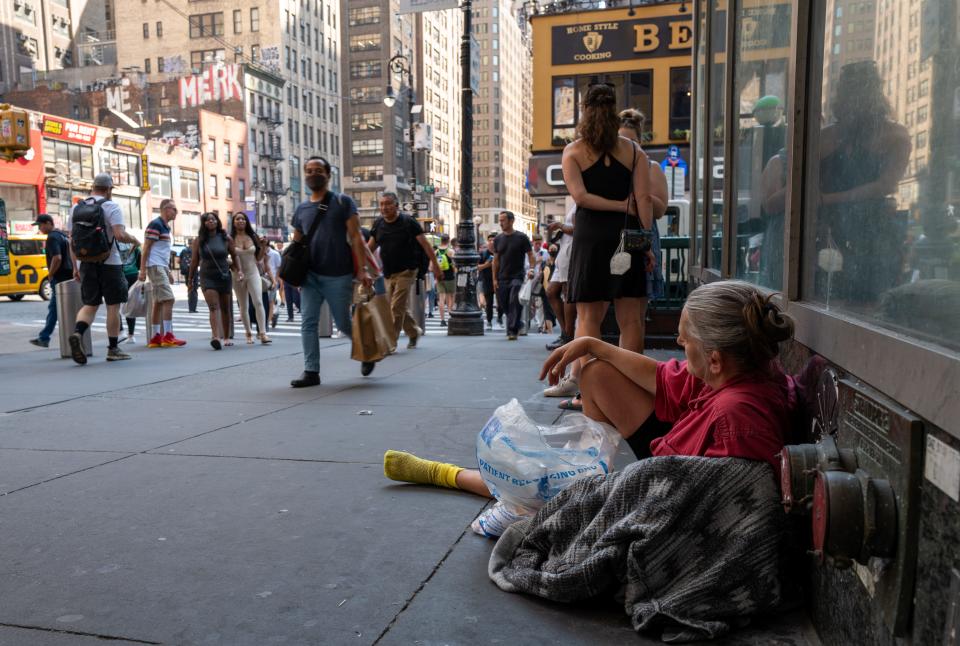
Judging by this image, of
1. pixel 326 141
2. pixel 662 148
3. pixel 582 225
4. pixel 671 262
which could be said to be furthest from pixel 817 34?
pixel 326 141

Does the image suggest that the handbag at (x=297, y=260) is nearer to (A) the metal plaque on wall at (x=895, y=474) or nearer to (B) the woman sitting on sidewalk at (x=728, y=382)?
(B) the woman sitting on sidewalk at (x=728, y=382)

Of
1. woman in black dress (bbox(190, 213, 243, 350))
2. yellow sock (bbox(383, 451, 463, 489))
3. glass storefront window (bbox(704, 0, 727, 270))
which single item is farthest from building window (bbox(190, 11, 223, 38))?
yellow sock (bbox(383, 451, 463, 489))

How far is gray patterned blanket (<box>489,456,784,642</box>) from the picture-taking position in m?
2.04

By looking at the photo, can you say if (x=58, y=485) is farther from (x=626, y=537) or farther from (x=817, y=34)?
(x=817, y=34)

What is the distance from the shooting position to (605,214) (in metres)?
4.73

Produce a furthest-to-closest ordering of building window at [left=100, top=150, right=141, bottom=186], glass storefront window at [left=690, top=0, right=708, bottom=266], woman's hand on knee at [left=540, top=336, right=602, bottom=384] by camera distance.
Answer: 1. building window at [left=100, top=150, right=141, bottom=186]
2. glass storefront window at [left=690, top=0, right=708, bottom=266]
3. woman's hand on knee at [left=540, top=336, right=602, bottom=384]

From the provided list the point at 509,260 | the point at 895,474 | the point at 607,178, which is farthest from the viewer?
the point at 509,260

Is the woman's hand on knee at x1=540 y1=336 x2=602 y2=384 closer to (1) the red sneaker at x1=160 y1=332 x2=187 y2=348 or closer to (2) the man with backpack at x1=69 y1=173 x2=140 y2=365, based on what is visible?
(2) the man with backpack at x1=69 y1=173 x2=140 y2=365

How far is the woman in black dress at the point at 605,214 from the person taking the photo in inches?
183

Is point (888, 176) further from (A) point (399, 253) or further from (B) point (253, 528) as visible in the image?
(A) point (399, 253)

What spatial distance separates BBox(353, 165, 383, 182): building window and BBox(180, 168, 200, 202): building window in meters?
37.9

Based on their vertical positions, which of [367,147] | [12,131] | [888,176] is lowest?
[888,176]

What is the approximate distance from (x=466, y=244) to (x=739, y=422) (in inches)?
427

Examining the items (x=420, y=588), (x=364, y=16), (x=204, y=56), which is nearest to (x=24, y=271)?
(x=420, y=588)
